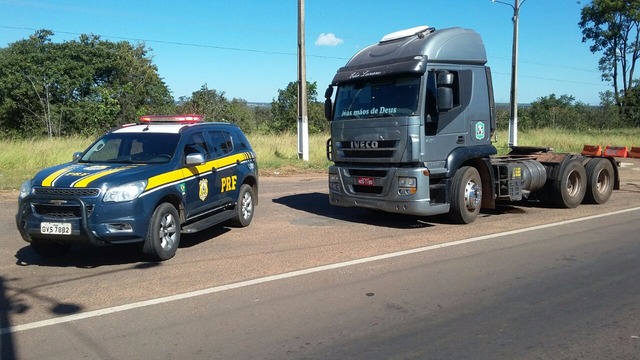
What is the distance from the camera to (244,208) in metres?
9.38

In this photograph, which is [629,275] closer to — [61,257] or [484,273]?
[484,273]

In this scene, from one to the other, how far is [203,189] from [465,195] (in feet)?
14.6

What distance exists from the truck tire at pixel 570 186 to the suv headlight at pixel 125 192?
8297 mm

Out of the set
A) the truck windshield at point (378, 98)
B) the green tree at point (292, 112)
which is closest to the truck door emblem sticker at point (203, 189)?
the truck windshield at point (378, 98)

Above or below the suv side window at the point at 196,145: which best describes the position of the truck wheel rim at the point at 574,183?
below

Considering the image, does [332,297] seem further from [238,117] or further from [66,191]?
[238,117]

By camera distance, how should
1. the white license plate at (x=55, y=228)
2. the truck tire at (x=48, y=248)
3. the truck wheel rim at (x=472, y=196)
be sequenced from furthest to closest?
the truck wheel rim at (x=472, y=196) → the truck tire at (x=48, y=248) → the white license plate at (x=55, y=228)

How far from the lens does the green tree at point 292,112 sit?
42500mm

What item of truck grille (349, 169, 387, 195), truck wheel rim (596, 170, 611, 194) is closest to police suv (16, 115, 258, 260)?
truck grille (349, 169, 387, 195)

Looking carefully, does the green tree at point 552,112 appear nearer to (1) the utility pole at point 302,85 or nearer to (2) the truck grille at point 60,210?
(1) the utility pole at point 302,85

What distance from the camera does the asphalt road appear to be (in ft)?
14.2

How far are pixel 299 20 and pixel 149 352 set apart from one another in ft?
60.3

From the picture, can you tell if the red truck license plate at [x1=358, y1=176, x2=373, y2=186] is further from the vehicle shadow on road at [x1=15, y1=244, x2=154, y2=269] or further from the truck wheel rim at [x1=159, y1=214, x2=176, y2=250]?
the vehicle shadow on road at [x1=15, y1=244, x2=154, y2=269]

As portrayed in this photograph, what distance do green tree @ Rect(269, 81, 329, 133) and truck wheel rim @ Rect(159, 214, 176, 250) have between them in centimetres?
3297
